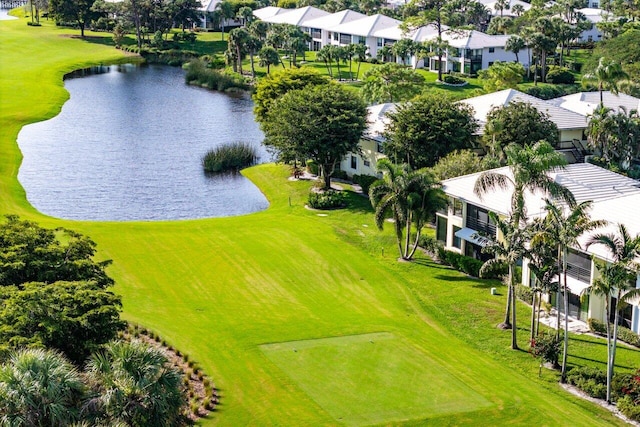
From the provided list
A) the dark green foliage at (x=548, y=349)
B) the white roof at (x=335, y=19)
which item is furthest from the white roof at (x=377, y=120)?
the white roof at (x=335, y=19)

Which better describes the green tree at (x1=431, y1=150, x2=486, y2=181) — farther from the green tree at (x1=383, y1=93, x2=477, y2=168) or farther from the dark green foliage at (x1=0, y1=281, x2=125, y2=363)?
the dark green foliage at (x1=0, y1=281, x2=125, y2=363)

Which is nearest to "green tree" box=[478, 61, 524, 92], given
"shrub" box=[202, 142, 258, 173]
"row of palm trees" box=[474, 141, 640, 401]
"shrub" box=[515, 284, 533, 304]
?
"shrub" box=[202, 142, 258, 173]

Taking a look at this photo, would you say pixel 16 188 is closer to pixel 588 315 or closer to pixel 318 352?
pixel 318 352

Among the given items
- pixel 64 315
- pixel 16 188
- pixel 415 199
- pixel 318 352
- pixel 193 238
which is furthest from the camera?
pixel 16 188

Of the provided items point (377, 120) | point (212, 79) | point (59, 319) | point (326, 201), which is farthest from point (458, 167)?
point (212, 79)

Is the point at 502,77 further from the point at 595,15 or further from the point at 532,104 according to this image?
the point at 595,15

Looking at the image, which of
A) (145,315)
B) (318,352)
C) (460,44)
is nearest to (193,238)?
(145,315)

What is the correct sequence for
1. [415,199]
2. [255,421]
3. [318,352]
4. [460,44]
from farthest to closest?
[460,44]
[415,199]
[318,352]
[255,421]
